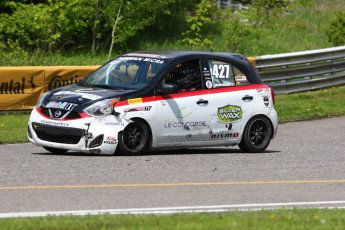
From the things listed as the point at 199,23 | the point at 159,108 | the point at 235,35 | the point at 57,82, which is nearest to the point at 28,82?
the point at 57,82

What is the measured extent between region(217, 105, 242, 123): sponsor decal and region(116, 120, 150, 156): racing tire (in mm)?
1314

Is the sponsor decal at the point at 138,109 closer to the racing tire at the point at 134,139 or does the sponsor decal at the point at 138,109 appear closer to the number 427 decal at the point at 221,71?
the racing tire at the point at 134,139

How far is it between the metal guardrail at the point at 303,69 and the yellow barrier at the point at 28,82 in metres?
4.95

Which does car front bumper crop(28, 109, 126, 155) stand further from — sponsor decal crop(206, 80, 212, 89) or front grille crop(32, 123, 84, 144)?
sponsor decal crop(206, 80, 212, 89)

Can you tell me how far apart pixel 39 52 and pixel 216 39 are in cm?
772

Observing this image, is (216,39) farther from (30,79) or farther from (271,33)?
(30,79)

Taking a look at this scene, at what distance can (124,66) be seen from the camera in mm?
14789

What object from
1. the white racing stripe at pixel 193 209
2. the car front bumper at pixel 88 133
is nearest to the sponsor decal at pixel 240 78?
the car front bumper at pixel 88 133

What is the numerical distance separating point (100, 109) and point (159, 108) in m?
0.98

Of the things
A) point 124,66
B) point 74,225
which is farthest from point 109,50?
point 74,225

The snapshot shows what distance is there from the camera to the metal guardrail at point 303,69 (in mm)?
24109

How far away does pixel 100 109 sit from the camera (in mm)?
13547

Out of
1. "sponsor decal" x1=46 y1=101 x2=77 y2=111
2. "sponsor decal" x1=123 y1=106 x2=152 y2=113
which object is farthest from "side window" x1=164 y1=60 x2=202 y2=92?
"sponsor decal" x1=46 y1=101 x2=77 y2=111

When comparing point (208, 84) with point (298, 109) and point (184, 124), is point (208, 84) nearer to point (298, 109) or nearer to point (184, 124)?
point (184, 124)
